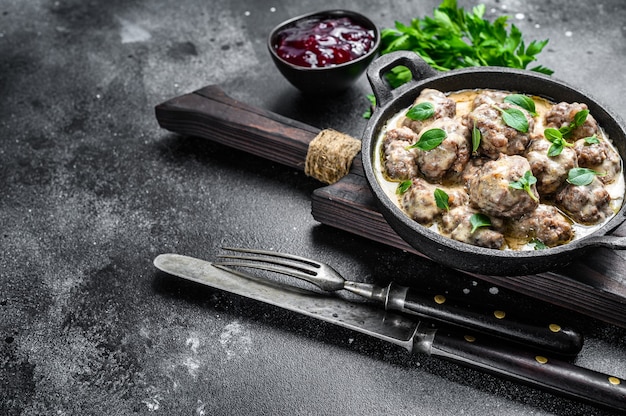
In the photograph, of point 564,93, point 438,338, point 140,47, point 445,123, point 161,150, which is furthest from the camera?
point 140,47

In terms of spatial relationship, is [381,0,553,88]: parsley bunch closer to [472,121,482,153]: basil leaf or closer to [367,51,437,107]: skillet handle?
[367,51,437,107]: skillet handle

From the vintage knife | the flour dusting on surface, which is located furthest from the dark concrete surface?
the vintage knife

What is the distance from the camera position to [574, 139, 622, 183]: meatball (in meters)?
2.50

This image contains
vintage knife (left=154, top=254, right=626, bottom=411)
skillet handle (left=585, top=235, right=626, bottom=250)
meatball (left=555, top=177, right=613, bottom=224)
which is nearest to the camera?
skillet handle (left=585, top=235, right=626, bottom=250)

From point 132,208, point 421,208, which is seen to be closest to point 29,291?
point 132,208

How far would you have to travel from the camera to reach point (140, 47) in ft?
13.0

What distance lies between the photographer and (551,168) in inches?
95.3

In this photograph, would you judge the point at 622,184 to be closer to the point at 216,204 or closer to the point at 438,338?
the point at 438,338

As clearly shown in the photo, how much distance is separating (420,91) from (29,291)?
1.85 metres

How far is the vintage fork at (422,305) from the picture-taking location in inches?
93.7

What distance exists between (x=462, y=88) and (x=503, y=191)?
74 centimetres

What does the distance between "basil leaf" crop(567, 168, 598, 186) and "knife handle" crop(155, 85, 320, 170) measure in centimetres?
116

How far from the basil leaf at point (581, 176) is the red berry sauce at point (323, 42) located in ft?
4.35

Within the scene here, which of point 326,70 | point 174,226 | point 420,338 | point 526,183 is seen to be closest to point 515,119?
point 526,183
